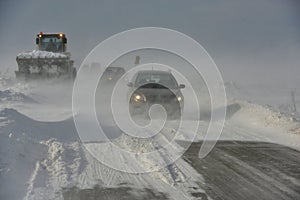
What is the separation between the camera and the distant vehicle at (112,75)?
74.9 feet

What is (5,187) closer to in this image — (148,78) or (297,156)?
(297,156)

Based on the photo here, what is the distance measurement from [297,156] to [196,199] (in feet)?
12.0

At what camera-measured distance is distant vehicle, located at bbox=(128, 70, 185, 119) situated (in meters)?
10.5

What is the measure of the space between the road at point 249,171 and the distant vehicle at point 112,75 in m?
16.2

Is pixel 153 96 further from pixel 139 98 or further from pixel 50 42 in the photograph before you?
pixel 50 42

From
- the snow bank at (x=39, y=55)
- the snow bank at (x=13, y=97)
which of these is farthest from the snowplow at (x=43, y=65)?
the snow bank at (x=13, y=97)

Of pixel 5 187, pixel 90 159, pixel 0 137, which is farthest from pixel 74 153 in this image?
pixel 5 187

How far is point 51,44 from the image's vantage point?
2183cm

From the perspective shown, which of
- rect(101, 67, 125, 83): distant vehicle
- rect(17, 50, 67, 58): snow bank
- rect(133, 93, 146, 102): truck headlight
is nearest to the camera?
rect(133, 93, 146, 102): truck headlight

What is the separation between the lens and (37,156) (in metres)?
5.82

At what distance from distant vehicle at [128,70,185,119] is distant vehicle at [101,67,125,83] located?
11.5 m

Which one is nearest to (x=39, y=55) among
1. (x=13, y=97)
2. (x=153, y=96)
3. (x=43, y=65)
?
(x=43, y=65)

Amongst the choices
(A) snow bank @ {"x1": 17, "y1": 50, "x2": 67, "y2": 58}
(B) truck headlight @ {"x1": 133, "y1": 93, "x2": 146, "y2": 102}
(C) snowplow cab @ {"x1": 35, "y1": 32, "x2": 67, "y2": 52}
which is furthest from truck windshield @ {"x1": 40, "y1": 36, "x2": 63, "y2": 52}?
(B) truck headlight @ {"x1": 133, "y1": 93, "x2": 146, "y2": 102}

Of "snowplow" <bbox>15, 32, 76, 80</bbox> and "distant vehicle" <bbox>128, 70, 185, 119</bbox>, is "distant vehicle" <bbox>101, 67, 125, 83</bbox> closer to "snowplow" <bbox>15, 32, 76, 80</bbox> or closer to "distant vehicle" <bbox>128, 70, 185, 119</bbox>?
"snowplow" <bbox>15, 32, 76, 80</bbox>
